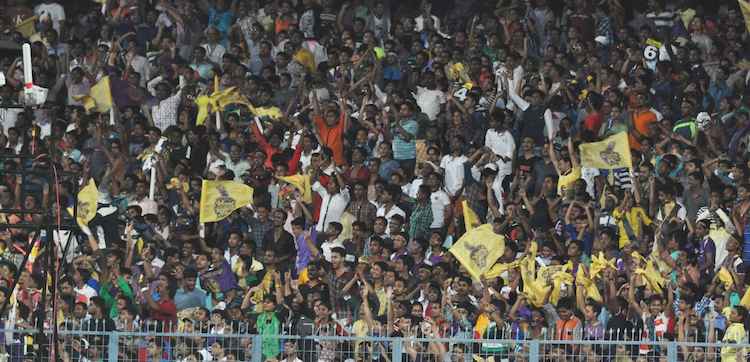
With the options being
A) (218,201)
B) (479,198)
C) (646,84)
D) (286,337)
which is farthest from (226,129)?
(286,337)

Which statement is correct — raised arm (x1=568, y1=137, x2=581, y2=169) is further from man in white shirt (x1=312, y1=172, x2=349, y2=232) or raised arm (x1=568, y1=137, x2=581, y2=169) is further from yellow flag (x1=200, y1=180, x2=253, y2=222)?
yellow flag (x1=200, y1=180, x2=253, y2=222)

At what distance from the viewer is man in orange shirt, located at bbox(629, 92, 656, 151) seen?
65.7 ft

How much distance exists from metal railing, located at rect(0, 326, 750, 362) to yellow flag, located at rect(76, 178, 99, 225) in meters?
3.54

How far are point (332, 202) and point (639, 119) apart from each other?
350cm

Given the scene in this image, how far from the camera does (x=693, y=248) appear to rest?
720 inches

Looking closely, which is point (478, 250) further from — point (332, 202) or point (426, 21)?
point (426, 21)

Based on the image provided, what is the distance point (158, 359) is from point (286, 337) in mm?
1226

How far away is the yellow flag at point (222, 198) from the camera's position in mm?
19797

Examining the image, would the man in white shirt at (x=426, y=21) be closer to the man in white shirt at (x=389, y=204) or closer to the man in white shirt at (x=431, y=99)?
the man in white shirt at (x=431, y=99)

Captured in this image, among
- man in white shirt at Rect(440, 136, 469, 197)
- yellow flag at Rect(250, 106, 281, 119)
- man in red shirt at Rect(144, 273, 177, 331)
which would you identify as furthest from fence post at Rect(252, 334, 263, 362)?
yellow flag at Rect(250, 106, 281, 119)

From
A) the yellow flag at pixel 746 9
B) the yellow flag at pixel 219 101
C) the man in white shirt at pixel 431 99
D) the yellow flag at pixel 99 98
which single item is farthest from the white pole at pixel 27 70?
the yellow flag at pixel 746 9

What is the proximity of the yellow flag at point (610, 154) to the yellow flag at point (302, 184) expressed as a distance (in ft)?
9.71

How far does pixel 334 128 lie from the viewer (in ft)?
68.0

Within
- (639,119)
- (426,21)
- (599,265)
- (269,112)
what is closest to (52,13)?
(269,112)
